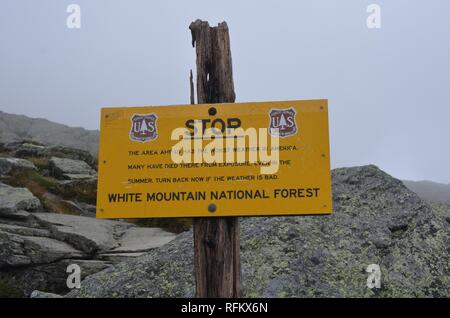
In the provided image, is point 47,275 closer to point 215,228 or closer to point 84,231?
point 84,231

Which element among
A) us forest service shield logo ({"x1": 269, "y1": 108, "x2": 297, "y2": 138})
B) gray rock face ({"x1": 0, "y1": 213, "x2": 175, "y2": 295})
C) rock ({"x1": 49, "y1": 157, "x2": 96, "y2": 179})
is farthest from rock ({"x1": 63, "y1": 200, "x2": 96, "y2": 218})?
us forest service shield logo ({"x1": 269, "y1": 108, "x2": 297, "y2": 138})

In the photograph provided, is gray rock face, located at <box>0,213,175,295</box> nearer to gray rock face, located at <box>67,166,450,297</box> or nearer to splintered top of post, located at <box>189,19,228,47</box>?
gray rock face, located at <box>67,166,450,297</box>

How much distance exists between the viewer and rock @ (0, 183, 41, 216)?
17844 millimetres

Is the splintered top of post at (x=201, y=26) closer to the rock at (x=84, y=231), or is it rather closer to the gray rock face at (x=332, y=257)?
the gray rock face at (x=332, y=257)

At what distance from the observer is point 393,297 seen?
7.81 m

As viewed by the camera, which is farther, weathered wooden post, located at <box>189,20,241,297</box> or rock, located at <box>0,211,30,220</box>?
rock, located at <box>0,211,30,220</box>

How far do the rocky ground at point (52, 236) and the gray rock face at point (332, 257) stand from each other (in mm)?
5296

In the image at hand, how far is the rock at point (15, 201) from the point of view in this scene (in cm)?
1784

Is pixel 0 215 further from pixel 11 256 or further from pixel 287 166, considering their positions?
pixel 287 166

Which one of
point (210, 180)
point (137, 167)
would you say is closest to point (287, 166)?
point (210, 180)

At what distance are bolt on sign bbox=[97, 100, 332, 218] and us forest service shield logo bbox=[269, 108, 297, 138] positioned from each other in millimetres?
12

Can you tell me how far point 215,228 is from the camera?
588 cm
